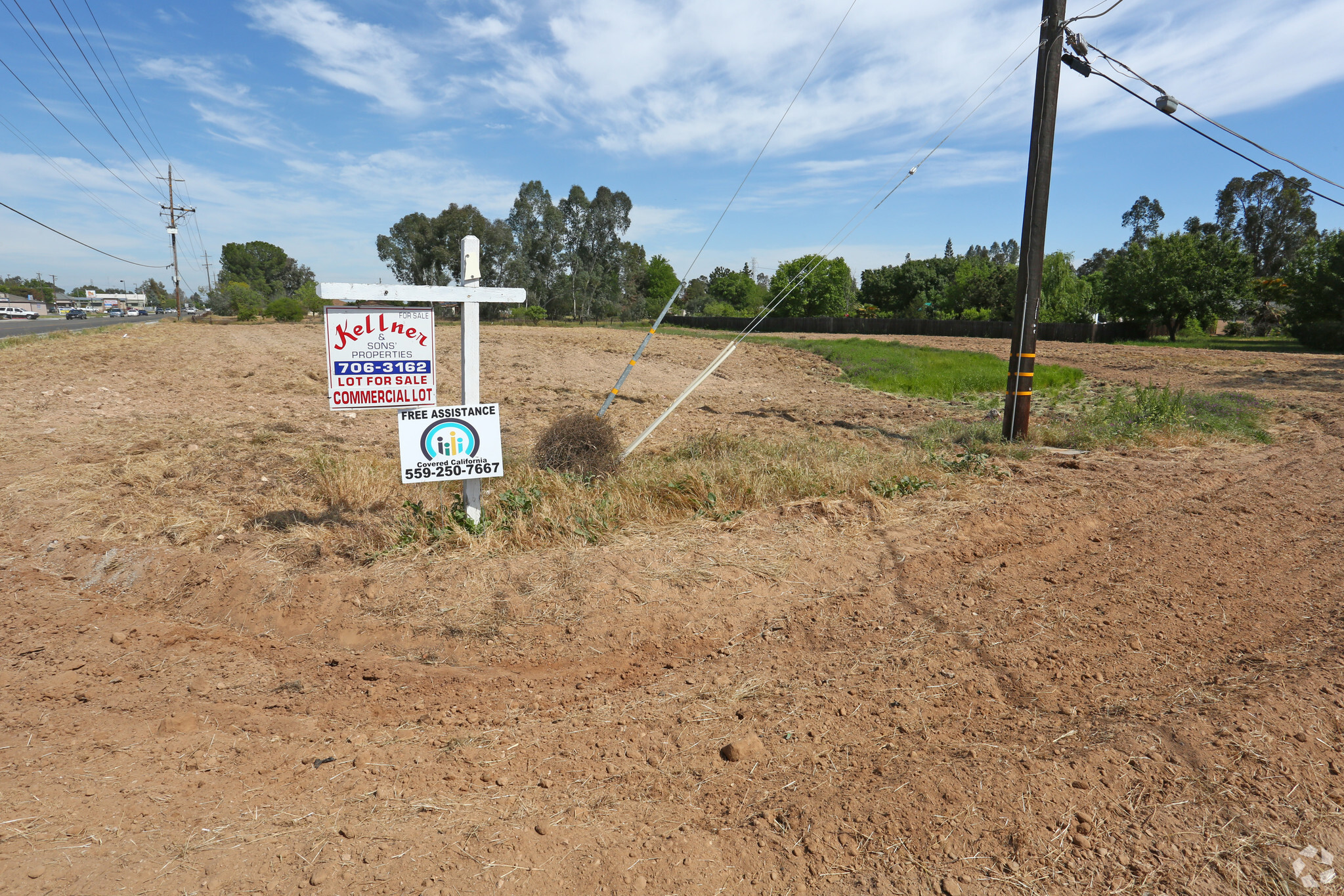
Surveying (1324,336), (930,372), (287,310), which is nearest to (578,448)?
(930,372)

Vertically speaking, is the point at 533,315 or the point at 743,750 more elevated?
the point at 533,315

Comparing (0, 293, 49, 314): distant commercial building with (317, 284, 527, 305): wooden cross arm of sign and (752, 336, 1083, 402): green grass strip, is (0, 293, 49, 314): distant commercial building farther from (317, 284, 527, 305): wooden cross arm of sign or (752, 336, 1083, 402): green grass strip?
(317, 284, 527, 305): wooden cross arm of sign

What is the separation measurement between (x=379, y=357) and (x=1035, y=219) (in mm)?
8758

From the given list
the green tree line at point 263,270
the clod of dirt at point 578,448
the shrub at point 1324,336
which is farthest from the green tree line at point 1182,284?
the green tree line at point 263,270

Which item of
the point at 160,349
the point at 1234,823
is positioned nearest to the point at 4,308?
the point at 160,349

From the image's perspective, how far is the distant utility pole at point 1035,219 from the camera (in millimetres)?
9945

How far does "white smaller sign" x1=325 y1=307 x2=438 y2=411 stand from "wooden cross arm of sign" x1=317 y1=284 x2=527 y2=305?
0.37ft

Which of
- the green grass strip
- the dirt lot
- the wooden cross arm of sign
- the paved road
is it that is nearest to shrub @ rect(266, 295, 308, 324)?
the paved road

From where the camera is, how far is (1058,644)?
4.45 meters

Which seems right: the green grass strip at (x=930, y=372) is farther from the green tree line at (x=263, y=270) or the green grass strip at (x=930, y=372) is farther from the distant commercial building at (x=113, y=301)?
the distant commercial building at (x=113, y=301)

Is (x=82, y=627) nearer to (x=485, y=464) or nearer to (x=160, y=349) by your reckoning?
(x=485, y=464)

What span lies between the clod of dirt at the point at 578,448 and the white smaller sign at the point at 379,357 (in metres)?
1.65

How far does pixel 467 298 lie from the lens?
20.9 feet

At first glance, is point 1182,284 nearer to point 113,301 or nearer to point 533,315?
point 533,315
